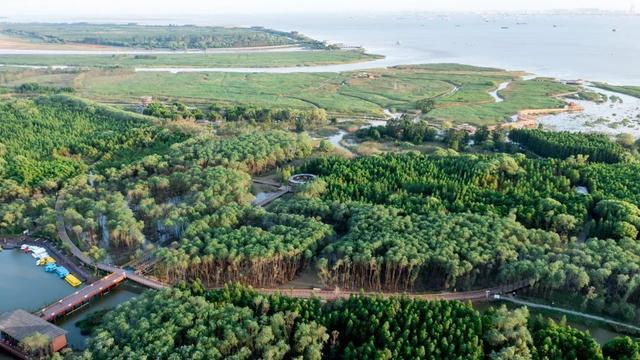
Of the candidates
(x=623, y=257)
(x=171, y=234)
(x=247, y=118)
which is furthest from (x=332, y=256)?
(x=247, y=118)

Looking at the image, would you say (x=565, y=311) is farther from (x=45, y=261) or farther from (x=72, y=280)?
(x=45, y=261)

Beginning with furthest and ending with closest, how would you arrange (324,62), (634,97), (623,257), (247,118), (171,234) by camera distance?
1. (324,62)
2. (634,97)
3. (247,118)
4. (171,234)
5. (623,257)

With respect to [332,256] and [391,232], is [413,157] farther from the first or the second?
[332,256]

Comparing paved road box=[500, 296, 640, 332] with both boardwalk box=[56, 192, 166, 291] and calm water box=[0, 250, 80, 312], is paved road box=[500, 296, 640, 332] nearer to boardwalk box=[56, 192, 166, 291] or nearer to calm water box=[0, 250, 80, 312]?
boardwalk box=[56, 192, 166, 291]

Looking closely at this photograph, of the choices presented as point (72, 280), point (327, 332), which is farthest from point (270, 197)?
point (327, 332)

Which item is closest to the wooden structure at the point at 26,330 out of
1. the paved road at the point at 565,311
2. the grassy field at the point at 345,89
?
the paved road at the point at 565,311

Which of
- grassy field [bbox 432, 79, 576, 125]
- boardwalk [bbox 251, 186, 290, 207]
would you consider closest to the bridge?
boardwalk [bbox 251, 186, 290, 207]

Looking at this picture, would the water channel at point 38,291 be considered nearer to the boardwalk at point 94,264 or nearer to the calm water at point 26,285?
the calm water at point 26,285
